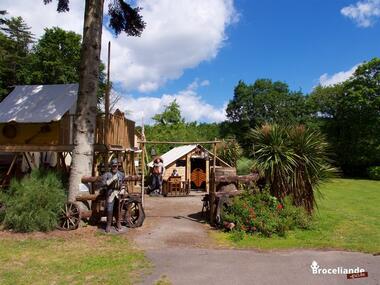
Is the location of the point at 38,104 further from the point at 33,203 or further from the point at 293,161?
the point at 293,161

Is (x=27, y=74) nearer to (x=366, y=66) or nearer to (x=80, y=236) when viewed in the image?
(x=80, y=236)

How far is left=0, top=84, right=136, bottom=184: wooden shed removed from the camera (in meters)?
13.7

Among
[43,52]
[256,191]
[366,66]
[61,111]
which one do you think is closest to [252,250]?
Answer: [256,191]

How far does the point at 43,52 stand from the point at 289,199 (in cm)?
2525

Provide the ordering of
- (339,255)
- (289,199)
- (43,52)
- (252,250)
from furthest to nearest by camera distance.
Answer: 1. (43,52)
2. (289,199)
3. (252,250)
4. (339,255)

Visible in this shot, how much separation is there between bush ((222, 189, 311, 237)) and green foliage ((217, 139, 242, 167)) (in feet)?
32.0

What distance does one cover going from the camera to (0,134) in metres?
15.0

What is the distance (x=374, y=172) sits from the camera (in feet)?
123

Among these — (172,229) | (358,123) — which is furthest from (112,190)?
(358,123)

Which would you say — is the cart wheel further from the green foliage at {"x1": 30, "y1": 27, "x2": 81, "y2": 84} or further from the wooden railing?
the green foliage at {"x1": 30, "y1": 27, "x2": 81, "y2": 84}

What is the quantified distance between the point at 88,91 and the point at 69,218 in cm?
372

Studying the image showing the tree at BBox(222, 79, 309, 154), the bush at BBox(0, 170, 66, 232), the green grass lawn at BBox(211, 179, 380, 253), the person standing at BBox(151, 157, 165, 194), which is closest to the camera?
the green grass lawn at BBox(211, 179, 380, 253)

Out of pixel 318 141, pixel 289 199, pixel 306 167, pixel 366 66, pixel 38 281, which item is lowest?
pixel 38 281

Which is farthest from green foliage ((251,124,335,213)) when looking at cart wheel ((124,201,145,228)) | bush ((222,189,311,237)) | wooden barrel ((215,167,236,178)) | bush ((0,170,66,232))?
bush ((0,170,66,232))
